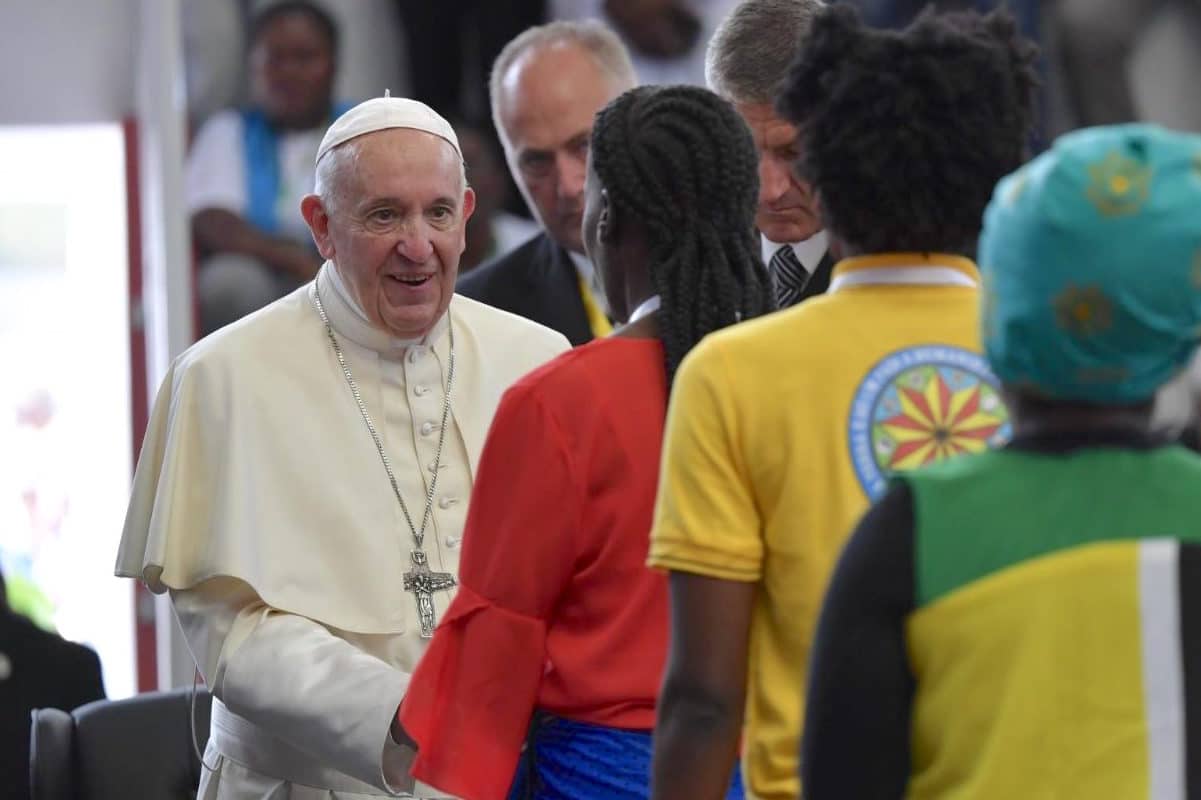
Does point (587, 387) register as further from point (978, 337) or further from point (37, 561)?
point (37, 561)

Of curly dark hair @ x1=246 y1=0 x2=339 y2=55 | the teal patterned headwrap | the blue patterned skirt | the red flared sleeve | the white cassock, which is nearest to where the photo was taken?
the teal patterned headwrap

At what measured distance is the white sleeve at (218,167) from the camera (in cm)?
624

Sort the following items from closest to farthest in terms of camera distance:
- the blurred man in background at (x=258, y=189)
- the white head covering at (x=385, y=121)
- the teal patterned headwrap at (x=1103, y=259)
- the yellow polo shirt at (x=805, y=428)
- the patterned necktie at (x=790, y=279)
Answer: the teal patterned headwrap at (x=1103, y=259) < the yellow polo shirt at (x=805, y=428) < the white head covering at (x=385, y=121) < the patterned necktie at (x=790, y=279) < the blurred man in background at (x=258, y=189)

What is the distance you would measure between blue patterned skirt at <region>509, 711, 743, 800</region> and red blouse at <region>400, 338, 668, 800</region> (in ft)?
0.06

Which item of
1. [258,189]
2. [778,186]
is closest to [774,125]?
[778,186]

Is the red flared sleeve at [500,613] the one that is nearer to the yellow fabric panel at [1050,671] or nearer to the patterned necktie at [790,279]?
the yellow fabric panel at [1050,671]

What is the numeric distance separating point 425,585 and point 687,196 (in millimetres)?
1108

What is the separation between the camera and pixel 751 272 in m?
2.48

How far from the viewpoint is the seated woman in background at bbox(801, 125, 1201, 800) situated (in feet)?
5.55

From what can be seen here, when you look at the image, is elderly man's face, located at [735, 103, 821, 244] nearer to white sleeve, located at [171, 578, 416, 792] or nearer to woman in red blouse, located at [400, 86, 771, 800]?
woman in red blouse, located at [400, 86, 771, 800]

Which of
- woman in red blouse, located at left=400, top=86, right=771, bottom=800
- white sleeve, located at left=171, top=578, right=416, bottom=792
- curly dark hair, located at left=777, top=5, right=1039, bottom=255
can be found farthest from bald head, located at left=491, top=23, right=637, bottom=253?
curly dark hair, located at left=777, top=5, right=1039, bottom=255

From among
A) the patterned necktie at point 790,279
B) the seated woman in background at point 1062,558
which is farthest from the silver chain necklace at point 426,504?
the seated woman in background at point 1062,558

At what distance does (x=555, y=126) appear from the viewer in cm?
456

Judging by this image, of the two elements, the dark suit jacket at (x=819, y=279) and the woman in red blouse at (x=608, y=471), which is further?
the dark suit jacket at (x=819, y=279)
